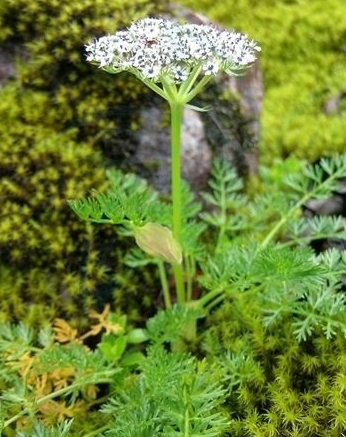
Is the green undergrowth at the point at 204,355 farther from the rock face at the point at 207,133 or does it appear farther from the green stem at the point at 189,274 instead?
the rock face at the point at 207,133

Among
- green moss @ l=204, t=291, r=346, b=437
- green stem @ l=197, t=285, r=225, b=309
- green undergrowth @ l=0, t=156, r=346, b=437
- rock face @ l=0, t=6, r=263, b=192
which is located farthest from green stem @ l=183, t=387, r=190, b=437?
rock face @ l=0, t=6, r=263, b=192

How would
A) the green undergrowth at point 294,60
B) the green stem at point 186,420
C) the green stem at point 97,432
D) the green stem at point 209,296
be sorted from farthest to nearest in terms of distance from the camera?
the green undergrowth at point 294,60 < the green stem at point 209,296 < the green stem at point 97,432 < the green stem at point 186,420

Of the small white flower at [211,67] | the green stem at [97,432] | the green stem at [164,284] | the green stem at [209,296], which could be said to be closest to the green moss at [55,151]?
the green stem at [164,284]

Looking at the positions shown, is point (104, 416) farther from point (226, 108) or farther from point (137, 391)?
point (226, 108)

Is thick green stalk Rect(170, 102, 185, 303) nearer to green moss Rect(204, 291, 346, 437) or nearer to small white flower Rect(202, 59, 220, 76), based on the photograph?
small white flower Rect(202, 59, 220, 76)

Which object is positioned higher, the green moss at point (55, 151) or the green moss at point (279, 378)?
the green moss at point (55, 151)

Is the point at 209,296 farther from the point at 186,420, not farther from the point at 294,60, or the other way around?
the point at 294,60
